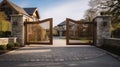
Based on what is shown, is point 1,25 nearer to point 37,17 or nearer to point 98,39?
point 98,39

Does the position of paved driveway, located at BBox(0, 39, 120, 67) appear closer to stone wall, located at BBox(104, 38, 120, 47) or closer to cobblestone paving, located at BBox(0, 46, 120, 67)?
cobblestone paving, located at BBox(0, 46, 120, 67)

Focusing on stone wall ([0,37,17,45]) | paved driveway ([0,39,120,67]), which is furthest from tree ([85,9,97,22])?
paved driveway ([0,39,120,67])

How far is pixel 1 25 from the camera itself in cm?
3061

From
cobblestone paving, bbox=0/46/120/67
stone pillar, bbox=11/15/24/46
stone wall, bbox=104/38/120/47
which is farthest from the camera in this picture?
stone pillar, bbox=11/15/24/46

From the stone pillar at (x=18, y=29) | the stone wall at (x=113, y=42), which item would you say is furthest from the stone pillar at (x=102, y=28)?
the stone pillar at (x=18, y=29)

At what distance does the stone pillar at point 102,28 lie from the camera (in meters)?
21.4

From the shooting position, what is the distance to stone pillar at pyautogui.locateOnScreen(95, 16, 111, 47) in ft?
70.3

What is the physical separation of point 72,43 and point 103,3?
18.9 m

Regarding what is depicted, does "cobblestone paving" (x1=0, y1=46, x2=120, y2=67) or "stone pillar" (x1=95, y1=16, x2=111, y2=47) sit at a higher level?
"stone pillar" (x1=95, y1=16, x2=111, y2=47)

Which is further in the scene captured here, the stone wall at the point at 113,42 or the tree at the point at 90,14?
the tree at the point at 90,14

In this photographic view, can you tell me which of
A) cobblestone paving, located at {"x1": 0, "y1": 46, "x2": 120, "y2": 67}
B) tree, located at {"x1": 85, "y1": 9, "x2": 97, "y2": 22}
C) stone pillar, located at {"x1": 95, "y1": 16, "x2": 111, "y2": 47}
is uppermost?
tree, located at {"x1": 85, "y1": 9, "x2": 97, "y2": 22}

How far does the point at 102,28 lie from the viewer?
70.7ft

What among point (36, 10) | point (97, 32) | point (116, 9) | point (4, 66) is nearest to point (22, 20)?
point (97, 32)

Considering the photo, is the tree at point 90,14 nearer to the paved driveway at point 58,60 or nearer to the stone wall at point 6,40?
the stone wall at point 6,40
